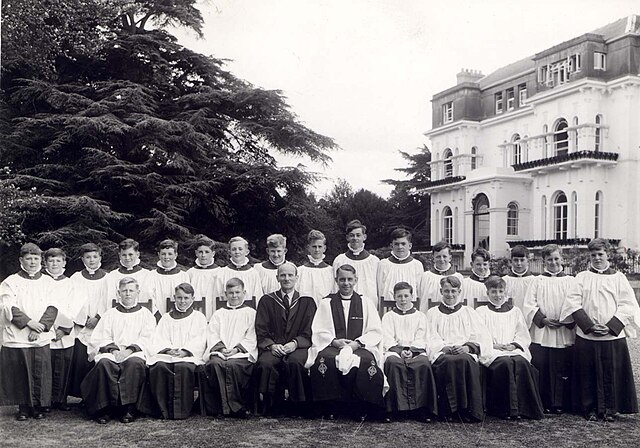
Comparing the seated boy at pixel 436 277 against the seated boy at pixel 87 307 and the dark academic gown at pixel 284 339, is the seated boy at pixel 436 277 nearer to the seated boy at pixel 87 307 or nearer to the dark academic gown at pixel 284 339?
the dark academic gown at pixel 284 339

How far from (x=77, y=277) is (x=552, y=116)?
22.7 metres

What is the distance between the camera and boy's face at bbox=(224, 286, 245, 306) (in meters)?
6.63

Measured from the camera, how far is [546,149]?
86.5ft

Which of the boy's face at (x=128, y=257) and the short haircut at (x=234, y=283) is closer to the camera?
the short haircut at (x=234, y=283)

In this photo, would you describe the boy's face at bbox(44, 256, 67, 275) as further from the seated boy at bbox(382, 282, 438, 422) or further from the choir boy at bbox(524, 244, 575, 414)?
the choir boy at bbox(524, 244, 575, 414)

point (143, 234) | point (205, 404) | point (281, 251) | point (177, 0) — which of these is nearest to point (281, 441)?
point (205, 404)

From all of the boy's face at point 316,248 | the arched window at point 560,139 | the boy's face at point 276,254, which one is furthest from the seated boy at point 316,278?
the arched window at point 560,139

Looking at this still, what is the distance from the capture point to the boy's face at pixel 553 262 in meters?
6.71

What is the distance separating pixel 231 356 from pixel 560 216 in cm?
2143

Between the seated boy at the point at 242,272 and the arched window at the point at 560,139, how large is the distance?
2088cm

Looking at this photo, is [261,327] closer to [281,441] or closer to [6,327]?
[281,441]

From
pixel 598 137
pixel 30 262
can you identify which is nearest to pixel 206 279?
pixel 30 262

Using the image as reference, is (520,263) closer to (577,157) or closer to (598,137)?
(577,157)

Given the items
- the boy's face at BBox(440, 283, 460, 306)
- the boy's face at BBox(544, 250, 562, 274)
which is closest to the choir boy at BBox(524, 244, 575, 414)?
the boy's face at BBox(544, 250, 562, 274)
